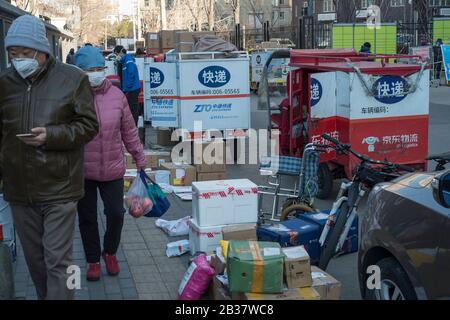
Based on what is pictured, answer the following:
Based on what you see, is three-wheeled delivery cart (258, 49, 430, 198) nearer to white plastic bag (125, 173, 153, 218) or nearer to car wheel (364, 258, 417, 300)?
white plastic bag (125, 173, 153, 218)

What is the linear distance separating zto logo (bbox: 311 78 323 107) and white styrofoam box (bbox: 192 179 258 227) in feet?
9.07

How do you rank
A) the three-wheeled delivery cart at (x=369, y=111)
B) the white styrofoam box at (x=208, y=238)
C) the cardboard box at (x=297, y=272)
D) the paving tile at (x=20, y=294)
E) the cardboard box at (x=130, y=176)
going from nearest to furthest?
the cardboard box at (x=297, y=272) < the paving tile at (x=20, y=294) < the white styrofoam box at (x=208, y=238) < the three-wheeled delivery cart at (x=369, y=111) < the cardboard box at (x=130, y=176)

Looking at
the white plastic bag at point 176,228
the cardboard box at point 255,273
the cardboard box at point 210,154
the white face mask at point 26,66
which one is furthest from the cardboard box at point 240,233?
the cardboard box at point 210,154

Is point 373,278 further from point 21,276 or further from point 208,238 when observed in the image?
point 21,276

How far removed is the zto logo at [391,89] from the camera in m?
8.31

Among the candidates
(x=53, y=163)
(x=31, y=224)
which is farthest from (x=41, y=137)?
(x=31, y=224)

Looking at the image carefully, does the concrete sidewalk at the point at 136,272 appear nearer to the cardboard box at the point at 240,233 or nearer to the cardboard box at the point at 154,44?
the cardboard box at the point at 240,233

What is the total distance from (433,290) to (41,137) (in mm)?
2335

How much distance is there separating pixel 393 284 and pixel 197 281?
1.59 meters

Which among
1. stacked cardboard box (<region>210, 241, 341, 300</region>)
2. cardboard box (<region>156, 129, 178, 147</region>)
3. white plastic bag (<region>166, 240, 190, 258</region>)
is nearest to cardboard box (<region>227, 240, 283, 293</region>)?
stacked cardboard box (<region>210, 241, 341, 300</region>)

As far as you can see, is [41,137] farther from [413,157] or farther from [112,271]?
[413,157]

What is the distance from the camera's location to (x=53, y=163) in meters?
4.01

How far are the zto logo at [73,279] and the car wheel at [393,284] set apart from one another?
6.50ft

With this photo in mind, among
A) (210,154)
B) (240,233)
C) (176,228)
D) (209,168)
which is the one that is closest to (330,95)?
(209,168)
